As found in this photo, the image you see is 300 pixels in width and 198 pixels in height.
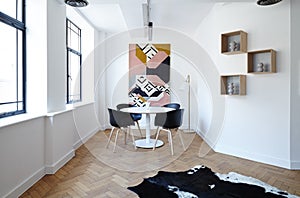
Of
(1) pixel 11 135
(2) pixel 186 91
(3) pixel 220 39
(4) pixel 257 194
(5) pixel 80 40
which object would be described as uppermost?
(5) pixel 80 40

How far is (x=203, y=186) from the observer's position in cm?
275

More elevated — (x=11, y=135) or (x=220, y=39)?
(x=220, y=39)

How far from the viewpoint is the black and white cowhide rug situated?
2.52m

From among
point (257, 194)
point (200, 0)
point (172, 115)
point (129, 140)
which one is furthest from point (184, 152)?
point (200, 0)

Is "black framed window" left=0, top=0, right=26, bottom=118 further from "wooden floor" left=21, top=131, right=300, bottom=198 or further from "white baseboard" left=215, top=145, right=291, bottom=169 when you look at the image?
"white baseboard" left=215, top=145, right=291, bottom=169

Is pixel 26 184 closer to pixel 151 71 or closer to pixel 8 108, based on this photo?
pixel 8 108

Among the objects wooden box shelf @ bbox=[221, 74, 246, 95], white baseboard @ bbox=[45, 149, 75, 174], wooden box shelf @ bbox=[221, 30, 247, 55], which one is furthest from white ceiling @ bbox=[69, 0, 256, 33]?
white baseboard @ bbox=[45, 149, 75, 174]

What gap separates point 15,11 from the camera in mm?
2990

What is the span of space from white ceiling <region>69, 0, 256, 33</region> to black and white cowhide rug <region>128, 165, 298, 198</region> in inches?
107

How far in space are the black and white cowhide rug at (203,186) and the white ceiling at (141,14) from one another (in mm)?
2729

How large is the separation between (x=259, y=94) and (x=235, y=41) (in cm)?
106

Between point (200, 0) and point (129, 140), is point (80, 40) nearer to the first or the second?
point (129, 140)

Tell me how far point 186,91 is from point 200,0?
3.28 metres

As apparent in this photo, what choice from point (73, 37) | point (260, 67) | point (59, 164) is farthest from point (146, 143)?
point (73, 37)
